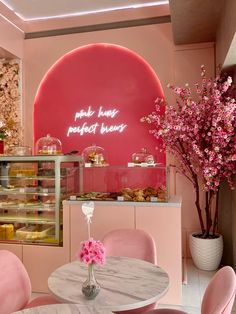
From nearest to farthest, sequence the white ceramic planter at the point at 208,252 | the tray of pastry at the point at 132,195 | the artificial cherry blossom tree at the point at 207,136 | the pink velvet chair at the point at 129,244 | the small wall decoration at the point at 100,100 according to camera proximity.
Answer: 1. the pink velvet chair at the point at 129,244
2. the tray of pastry at the point at 132,195
3. the artificial cherry blossom tree at the point at 207,136
4. the white ceramic planter at the point at 208,252
5. the small wall decoration at the point at 100,100

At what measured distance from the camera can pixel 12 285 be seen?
2.16 meters

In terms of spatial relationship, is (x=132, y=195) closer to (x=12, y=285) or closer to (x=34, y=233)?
(x=34, y=233)

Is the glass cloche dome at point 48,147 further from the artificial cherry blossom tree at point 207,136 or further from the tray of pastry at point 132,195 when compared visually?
the artificial cherry blossom tree at point 207,136

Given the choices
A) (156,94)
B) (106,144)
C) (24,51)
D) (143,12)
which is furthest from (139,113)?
(24,51)

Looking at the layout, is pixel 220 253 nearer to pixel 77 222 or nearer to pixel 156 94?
pixel 77 222

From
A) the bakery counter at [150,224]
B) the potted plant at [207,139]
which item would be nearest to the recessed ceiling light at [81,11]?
the potted plant at [207,139]

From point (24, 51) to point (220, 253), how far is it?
461cm

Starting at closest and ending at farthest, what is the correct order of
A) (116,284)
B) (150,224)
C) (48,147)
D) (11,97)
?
(116,284) < (150,224) < (48,147) < (11,97)

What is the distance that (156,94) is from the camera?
15.5ft

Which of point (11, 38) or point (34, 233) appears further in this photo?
point (11, 38)

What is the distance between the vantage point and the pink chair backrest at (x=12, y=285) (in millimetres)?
2071

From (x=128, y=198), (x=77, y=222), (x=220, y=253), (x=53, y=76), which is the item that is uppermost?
(x=53, y=76)

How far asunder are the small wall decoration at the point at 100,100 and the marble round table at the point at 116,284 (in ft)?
8.99

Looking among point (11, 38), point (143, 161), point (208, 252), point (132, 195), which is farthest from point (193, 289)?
point (11, 38)
